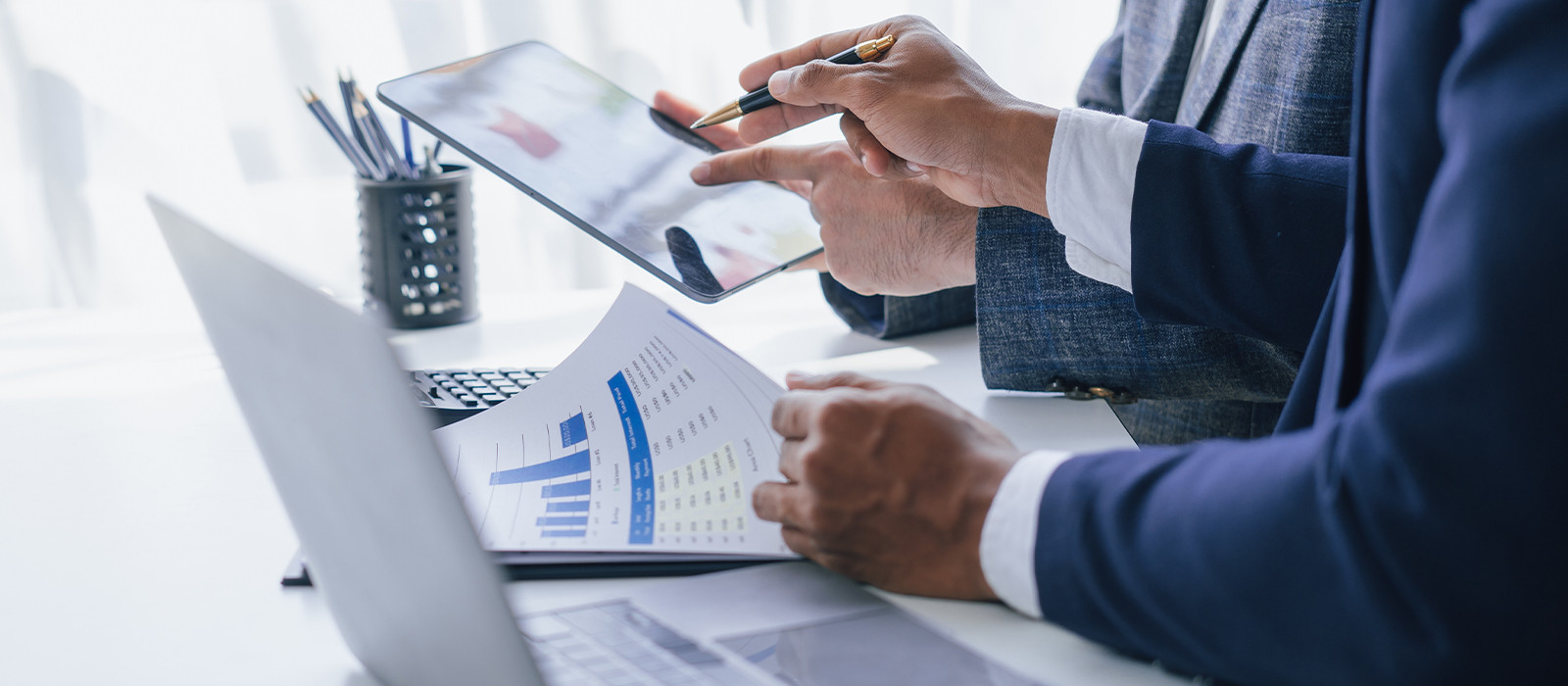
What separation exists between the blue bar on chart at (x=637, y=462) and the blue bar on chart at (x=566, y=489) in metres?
0.02

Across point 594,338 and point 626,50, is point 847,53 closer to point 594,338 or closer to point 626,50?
point 594,338

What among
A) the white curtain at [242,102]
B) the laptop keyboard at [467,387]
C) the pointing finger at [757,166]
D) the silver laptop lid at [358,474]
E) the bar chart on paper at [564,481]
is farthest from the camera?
the white curtain at [242,102]

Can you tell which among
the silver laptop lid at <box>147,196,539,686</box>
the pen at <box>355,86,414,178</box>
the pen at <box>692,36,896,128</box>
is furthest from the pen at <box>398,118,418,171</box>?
the silver laptop lid at <box>147,196,539,686</box>

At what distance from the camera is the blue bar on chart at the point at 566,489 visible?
0.49 m

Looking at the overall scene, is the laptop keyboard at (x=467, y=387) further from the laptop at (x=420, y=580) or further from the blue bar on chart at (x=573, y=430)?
the laptop at (x=420, y=580)

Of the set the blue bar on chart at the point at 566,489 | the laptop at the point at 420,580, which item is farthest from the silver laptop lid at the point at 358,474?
the blue bar on chart at the point at 566,489

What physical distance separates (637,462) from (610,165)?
363 mm

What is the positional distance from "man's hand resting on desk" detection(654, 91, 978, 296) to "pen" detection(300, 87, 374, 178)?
306 mm

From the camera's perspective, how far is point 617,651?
388 millimetres

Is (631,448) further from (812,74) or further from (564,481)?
(812,74)

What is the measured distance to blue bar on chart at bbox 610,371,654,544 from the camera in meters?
0.46

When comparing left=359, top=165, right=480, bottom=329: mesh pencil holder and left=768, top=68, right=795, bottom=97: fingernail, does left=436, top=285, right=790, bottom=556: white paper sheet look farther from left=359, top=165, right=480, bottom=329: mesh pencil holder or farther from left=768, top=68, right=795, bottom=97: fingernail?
left=359, top=165, right=480, bottom=329: mesh pencil holder

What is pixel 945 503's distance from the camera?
1.42 ft

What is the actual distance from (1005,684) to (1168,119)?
0.72 m
